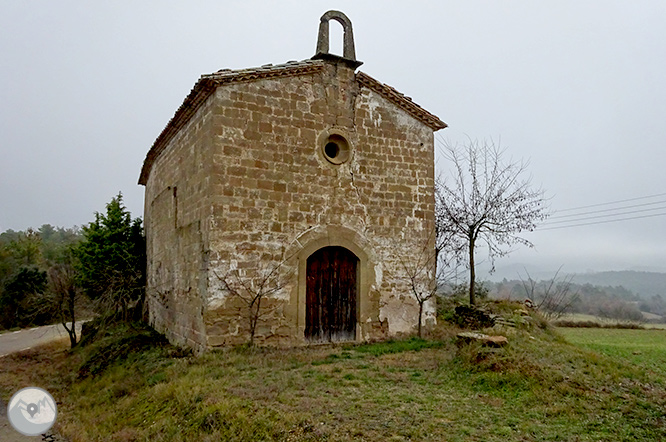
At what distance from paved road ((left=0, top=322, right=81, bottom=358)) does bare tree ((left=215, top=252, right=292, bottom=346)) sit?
12.1 m

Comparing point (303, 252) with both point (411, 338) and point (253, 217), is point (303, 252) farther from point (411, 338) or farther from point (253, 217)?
point (411, 338)

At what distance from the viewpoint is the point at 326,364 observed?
7.98 meters

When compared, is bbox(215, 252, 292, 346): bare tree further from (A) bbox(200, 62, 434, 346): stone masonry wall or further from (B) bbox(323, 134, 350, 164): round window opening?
(B) bbox(323, 134, 350, 164): round window opening

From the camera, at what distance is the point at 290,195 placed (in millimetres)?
9469

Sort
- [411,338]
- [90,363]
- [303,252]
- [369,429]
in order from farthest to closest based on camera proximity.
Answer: [90,363], [411,338], [303,252], [369,429]

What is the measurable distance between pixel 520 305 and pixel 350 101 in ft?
26.6

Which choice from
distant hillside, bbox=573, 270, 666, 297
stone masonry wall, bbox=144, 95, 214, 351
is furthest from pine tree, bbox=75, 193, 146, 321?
distant hillside, bbox=573, 270, 666, 297

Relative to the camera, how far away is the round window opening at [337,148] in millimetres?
10172

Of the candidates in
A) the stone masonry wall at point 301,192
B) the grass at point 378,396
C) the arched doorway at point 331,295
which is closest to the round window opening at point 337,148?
the stone masonry wall at point 301,192

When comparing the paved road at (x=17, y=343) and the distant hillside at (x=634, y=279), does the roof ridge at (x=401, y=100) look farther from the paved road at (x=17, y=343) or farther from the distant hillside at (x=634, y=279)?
the distant hillside at (x=634, y=279)

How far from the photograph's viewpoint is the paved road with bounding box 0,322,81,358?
18.3 meters

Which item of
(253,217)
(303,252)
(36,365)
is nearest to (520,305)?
(303,252)

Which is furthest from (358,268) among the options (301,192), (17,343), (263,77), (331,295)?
(17,343)

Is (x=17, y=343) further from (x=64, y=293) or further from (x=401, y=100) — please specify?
(x=401, y=100)
